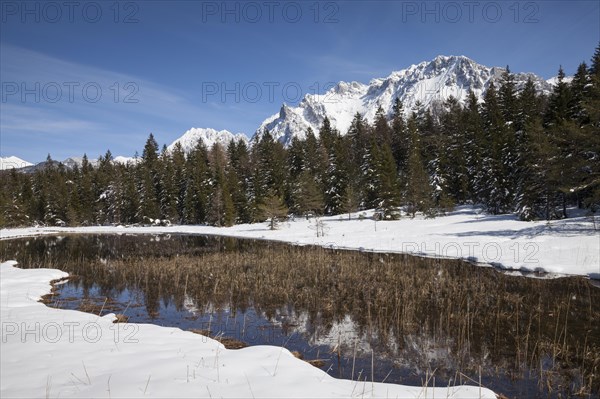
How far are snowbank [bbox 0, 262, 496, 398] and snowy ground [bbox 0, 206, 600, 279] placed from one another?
55.7 ft

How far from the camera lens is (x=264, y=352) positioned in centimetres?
775

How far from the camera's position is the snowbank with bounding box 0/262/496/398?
5.71 metres

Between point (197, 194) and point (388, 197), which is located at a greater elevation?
point (197, 194)

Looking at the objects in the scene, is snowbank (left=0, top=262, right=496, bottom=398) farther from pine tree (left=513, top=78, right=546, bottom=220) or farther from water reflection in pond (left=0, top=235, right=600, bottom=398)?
pine tree (left=513, top=78, right=546, bottom=220)

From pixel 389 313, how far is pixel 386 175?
37.6m

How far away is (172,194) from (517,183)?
6061 centimetres

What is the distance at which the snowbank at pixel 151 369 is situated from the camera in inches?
225

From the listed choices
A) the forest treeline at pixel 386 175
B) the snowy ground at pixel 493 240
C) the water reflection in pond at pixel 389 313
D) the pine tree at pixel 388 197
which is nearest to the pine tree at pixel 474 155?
the forest treeline at pixel 386 175

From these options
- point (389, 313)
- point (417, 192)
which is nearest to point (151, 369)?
point (389, 313)

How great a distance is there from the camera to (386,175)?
Answer: 47.9m

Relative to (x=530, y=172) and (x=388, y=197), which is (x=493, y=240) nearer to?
(x=530, y=172)

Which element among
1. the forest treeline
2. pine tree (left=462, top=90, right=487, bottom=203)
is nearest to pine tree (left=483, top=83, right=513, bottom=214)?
the forest treeline

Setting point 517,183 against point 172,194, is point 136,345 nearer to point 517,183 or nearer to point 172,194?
point 517,183

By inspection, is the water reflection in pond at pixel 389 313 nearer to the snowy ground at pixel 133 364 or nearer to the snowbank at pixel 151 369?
the snowy ground at pixel 133 364
